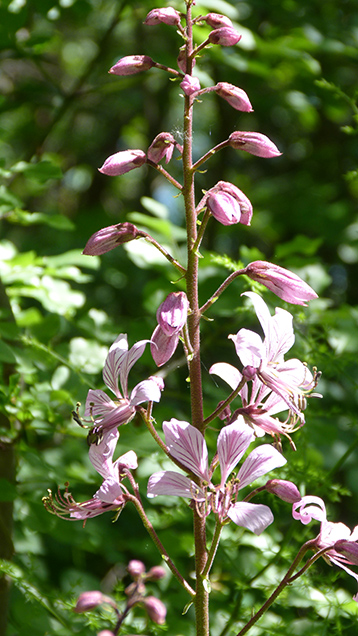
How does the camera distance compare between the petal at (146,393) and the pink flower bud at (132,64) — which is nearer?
the petal at (146,393)

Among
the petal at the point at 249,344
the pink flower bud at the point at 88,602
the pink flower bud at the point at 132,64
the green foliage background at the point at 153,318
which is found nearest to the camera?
the petal at the point at 249,344

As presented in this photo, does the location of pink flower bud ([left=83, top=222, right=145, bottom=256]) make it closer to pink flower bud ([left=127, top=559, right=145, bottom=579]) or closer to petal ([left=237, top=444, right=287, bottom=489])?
petal ([left=237, top=444, right=287, bottom=489])

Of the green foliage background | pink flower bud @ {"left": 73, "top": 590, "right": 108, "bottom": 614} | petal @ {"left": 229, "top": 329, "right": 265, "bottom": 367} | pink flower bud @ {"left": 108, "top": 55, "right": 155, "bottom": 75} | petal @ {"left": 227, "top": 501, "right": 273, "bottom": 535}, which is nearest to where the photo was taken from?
petal @ {"left": 227, "top": 501, "right": 273, "bottom": 535}

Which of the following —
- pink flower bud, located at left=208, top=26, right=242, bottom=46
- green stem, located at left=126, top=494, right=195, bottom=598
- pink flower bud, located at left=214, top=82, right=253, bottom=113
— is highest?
pink flower bud, located at left=208, top=26, right=242, bottom=46

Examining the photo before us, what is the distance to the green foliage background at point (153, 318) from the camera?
6.56ft

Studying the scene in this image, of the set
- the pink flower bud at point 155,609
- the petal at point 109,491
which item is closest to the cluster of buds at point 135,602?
the pink flower bud at point 155,609

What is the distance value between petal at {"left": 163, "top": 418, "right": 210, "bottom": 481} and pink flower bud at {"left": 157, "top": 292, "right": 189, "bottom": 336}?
18cm

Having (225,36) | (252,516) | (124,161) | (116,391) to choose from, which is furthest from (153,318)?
(252,516)

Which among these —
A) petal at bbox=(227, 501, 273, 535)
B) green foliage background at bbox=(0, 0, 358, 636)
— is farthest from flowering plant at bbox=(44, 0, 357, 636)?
green foliage background at bbox=(0, 0, 358, 636)

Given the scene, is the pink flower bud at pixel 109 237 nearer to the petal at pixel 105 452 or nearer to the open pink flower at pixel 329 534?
the petal at pixel 105 452

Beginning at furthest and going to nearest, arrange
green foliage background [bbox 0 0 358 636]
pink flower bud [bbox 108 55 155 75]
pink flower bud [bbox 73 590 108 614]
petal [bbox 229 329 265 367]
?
green foliage background [bbox 0 0 358 636], pink flower bud [bbox 108 55 155 75], pink flower bud [bbox 73 590 108 614], petal [bbox 229 329 265 367]

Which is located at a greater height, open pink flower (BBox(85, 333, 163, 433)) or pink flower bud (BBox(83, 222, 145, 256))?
pink flower bud (BBox(83, 222, 145, 256))

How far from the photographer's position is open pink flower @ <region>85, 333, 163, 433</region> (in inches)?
52.3

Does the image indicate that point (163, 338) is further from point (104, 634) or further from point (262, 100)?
point (262, 100)
